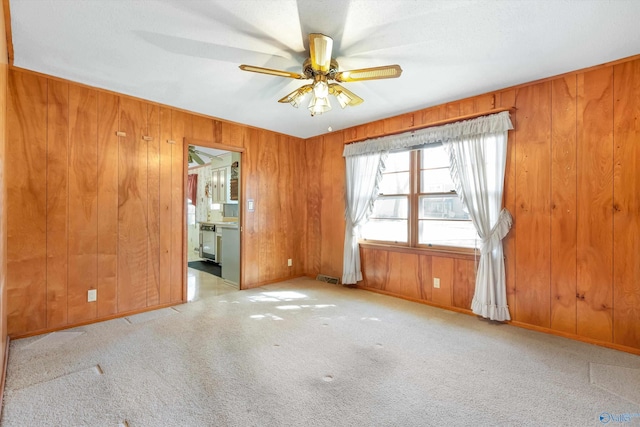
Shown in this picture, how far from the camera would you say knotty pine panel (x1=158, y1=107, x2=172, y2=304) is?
3.49 metres

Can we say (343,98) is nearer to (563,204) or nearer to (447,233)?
(447,233)

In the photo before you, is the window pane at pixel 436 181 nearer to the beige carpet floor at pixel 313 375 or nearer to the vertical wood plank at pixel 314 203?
the beige carpet floor at pixel 313 375

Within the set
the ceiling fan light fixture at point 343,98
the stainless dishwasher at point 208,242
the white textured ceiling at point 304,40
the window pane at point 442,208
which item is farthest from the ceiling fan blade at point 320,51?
the stainless dishwasher at point 208,242

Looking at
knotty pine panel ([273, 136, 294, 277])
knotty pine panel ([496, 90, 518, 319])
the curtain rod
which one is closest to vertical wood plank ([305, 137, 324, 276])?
knotty pine panel ([273, 136, 294, 277])

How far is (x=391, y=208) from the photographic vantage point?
162 inches

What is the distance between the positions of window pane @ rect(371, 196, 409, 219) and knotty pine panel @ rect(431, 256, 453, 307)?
747mm

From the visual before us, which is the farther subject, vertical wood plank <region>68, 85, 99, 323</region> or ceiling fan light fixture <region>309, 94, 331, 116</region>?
vertical wood plank <region>68, 85, 99, 323</region>

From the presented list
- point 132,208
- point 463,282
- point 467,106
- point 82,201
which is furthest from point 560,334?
point 82,201

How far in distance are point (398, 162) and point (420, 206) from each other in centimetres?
71

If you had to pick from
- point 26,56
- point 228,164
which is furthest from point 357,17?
point 228,164

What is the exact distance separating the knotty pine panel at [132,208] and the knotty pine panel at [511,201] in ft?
13.4

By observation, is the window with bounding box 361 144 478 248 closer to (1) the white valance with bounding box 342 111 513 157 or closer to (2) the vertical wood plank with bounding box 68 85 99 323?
(1) the white valance with bounding box 342 111 513 157

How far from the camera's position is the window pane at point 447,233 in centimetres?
337

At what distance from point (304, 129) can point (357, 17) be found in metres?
2.73
